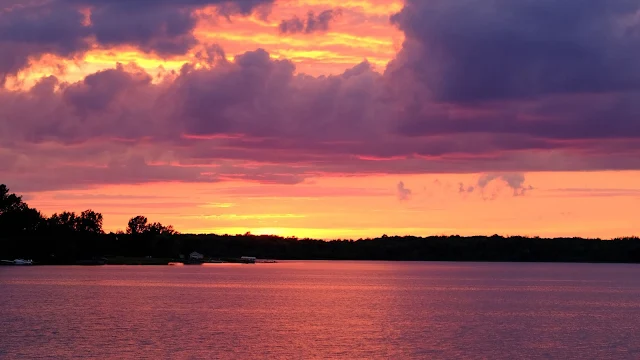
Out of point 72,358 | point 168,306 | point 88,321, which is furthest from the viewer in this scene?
point 168,306

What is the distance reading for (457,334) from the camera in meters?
93.1

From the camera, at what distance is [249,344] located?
267 feet

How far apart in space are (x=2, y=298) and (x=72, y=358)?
233 ft

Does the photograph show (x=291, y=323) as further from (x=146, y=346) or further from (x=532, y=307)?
(x=532, y=307)

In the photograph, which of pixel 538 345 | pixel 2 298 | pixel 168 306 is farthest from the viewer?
pixel 2 298

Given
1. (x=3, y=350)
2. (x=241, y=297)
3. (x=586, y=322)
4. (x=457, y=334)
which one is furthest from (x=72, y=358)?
(x=241, y=297)

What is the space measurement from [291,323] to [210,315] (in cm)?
1345

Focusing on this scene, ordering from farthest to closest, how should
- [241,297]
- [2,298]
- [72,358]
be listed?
[241,297] → [2,298] → [72,358]

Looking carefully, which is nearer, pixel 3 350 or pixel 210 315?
pixel 3 350

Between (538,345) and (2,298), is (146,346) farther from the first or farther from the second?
(2,298)

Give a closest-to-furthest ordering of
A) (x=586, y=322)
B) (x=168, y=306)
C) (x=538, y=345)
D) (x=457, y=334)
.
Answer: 1. (x=538, y=345)
2. (x=457, y=334)
3. (x=586, y=322)
4. (x=168, y=306)

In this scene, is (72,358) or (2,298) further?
(2,298)

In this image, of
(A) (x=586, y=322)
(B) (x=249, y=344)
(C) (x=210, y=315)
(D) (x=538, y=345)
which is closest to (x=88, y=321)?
(C) (x=210, y=315)

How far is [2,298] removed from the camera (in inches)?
5330
